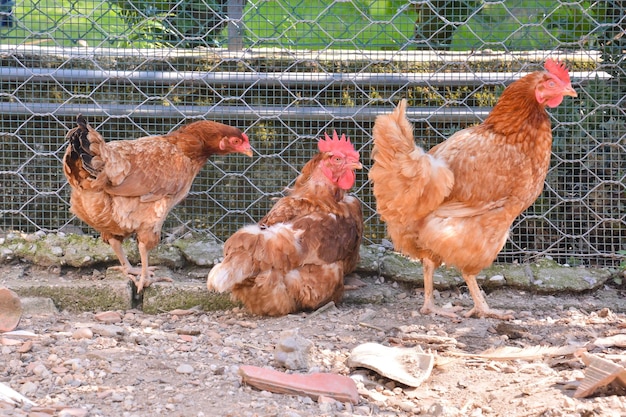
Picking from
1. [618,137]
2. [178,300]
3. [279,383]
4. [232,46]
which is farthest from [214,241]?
[618,137]

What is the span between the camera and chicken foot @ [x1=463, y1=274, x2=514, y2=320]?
3559 millimetres

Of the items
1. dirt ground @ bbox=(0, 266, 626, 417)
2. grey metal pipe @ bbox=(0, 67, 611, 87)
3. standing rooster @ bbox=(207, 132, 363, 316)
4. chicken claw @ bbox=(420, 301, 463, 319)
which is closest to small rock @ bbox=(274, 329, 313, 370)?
dirt ground @ bbox=(0, 266, 626, 417)

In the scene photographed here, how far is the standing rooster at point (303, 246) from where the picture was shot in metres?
3.43

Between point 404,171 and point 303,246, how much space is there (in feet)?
2.00

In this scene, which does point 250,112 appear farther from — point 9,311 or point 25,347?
point 25,347

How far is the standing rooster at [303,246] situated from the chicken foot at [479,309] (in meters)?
0.59

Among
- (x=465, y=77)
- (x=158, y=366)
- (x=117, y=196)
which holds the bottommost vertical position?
(x=158, y=366)

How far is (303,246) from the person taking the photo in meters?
3.56

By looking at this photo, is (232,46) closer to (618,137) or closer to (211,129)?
(211,129)

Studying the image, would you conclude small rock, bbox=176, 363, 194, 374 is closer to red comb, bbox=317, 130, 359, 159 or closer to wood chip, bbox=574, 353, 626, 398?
wood chip, bbox=574, 353, 626, 398

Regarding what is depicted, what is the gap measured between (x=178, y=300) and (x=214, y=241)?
0.55 meters

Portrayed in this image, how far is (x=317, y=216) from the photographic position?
369 centimetres

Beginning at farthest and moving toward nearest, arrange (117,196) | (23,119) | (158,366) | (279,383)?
(23,119) → (117,196) → (158,366) → (279,383)

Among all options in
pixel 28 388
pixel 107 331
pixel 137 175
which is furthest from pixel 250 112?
pixel 28 388
